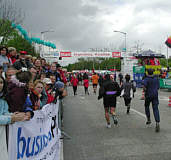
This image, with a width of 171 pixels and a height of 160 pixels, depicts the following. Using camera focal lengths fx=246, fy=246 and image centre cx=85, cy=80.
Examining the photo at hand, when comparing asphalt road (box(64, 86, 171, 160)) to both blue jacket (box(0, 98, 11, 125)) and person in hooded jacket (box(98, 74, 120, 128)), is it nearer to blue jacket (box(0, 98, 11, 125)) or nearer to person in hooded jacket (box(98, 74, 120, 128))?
person in hooded jacket (box(98, 74, 120, 128))

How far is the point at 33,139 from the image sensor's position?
10.7ft

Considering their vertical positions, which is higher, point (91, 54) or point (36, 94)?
point (91, 54)

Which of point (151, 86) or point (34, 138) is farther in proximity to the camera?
point (151, 86)

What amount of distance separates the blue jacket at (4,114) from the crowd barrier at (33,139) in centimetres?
11

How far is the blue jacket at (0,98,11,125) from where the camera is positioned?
271 centimetres

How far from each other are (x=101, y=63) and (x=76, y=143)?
94.5 m

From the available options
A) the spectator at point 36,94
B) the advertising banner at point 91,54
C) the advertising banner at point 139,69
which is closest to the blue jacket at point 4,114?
the spectator at point 36,94

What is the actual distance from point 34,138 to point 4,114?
2.01ft

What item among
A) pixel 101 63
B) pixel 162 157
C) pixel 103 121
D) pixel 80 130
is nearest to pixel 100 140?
pixel 80 130

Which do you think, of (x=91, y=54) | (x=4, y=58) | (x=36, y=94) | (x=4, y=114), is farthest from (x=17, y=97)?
(x=91, y=54)

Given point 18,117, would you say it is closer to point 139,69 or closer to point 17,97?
point 17,97

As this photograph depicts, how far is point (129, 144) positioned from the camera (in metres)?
5.83

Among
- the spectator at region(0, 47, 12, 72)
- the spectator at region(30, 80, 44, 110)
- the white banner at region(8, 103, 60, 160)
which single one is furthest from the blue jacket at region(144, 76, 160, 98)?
the spectator at region(0, 47, 12, 72)

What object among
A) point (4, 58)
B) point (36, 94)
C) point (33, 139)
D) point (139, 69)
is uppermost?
point (4, 58)
